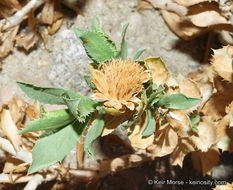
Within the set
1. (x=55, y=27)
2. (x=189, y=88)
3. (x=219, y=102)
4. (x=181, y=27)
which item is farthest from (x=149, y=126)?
(x=55, y=27)

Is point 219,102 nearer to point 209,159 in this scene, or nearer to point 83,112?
A: point 209,159

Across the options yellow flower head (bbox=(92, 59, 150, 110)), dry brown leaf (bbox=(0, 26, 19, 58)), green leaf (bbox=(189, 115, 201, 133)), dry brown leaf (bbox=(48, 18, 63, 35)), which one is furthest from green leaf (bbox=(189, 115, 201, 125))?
dry brown leaf (bbox=(0, 26, 19, 58))

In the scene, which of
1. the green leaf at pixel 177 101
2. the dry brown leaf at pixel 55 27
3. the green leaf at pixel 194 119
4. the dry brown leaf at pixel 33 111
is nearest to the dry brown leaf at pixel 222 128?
the green leaf at pixel 194 119

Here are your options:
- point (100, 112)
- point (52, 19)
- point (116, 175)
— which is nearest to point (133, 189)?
point (116, 175)

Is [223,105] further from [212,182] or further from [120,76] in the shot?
[120,76]

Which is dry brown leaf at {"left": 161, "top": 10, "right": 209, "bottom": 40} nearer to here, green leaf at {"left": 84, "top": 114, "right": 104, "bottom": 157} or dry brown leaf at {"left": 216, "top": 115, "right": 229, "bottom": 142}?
dry brown leaf at {"left": 216, "top": 115, "right": 229, "bottom": 142}

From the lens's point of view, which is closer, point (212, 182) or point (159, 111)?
point (159, 111)

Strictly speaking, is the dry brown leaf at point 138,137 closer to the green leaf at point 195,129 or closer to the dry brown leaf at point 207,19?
the green leaf at point 195,129
